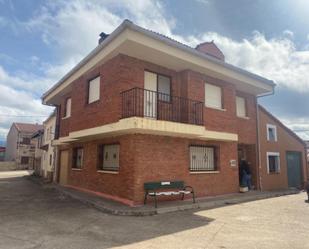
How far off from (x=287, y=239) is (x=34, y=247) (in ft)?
18.6

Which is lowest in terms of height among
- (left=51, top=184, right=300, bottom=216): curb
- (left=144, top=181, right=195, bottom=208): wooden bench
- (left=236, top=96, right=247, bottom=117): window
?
(left=51, top=184, right=300, bottom=216): curb

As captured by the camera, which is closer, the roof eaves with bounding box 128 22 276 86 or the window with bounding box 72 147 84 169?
the roof eaves with bounding box 128 22 276 86

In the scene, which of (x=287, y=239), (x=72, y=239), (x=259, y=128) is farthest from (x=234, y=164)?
(x=72, y=239)

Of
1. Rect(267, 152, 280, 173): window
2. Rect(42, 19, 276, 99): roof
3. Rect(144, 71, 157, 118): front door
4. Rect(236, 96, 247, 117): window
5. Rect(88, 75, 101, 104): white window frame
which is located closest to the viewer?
Rect(42, 19, 276, 99): roof

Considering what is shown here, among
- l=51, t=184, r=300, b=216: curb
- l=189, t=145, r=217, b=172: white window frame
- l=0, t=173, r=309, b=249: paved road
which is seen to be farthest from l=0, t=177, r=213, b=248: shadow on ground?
l=189, t=145, r=217, b=172: white window frame

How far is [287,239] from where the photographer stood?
20.8 ft

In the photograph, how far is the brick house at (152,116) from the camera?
10.1 m

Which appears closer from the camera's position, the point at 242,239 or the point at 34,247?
the point at 34,247

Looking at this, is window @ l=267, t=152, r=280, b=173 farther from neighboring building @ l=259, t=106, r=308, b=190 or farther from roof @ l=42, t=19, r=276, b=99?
roof @ l=42, t=19, r=276, b=99

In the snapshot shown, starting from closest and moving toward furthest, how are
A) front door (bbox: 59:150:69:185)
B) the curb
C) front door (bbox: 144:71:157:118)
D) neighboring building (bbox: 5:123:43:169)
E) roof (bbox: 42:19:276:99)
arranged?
the curb < roof (bbox: 42:19:276:99) < front door (bbox: 144:71:157:118) < front door (bbox: 59:150:69:185) < neighboring building (bbox: 5:123:43:169)

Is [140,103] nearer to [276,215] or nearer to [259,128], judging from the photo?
[276,215]

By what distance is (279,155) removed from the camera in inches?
685

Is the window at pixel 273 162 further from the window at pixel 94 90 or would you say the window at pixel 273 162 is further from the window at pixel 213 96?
the window at pixel 94 90

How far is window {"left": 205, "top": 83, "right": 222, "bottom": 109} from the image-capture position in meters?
12.9
